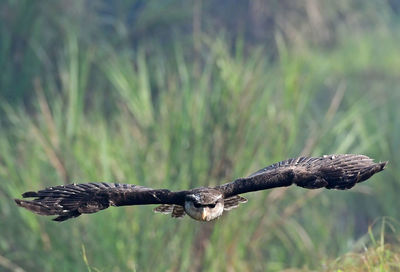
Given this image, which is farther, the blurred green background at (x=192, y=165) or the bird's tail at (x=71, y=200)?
the blurred green background at (x=192, y=165)

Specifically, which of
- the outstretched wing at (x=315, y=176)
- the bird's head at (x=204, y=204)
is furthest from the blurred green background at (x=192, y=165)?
the bird's head at (x=204, y=204)

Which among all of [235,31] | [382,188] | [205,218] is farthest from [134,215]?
[235,31]

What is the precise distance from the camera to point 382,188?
7.96 meters

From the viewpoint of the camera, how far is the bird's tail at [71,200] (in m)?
3.85

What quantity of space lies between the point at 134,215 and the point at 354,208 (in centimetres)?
403

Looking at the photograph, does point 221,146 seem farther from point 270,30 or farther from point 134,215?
point 270,30

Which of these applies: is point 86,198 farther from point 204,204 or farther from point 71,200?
point 204,204

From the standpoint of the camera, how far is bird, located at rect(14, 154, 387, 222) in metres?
3.88

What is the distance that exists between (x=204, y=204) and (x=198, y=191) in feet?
0.48

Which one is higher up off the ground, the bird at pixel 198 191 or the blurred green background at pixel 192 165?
the blurred green background at pixel 192 165

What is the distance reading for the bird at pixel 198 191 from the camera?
12.7 ft

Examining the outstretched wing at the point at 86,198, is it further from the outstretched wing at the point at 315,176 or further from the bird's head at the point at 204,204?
the outstretched wing at the point at 315,176

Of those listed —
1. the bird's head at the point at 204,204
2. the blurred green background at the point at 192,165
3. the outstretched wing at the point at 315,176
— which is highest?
the blurred green background at the point at 192,165

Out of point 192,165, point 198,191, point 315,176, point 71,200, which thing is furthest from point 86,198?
point 192,165
